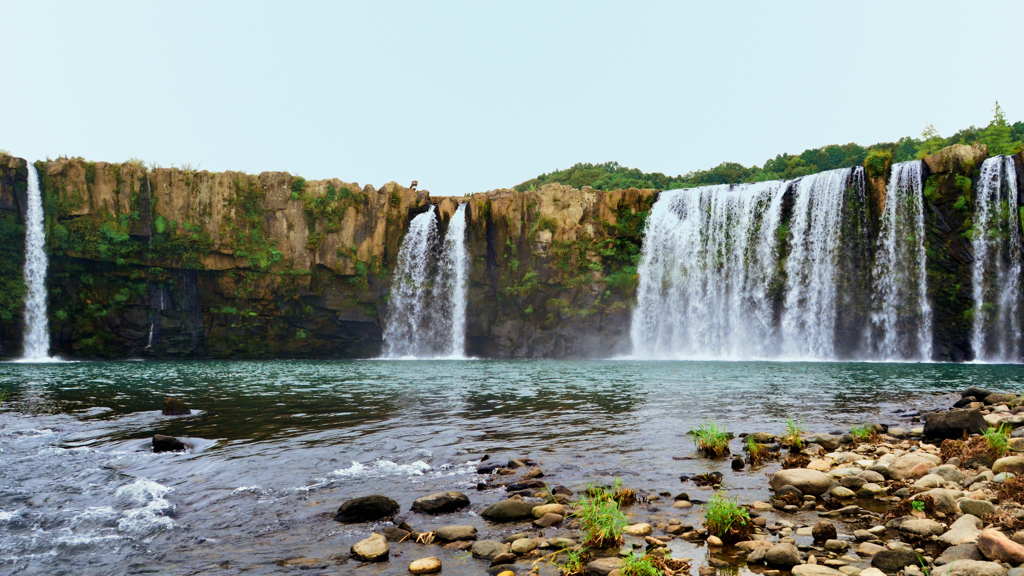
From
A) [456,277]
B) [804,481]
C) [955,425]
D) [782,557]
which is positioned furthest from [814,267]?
[782,557]

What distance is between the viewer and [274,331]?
146ft

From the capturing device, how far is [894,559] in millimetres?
4562

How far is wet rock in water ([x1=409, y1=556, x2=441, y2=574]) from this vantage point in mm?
4934

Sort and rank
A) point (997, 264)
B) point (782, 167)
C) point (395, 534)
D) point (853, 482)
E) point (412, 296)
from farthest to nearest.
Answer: point (782, 167)
point (412, 296)
point (997, 264)
point (853, 482)
point (395, 534)

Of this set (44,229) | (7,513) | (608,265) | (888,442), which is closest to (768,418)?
(888,442)

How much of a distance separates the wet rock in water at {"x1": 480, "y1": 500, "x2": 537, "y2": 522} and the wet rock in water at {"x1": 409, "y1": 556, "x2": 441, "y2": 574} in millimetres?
1369

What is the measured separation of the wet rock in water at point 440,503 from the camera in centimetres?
667

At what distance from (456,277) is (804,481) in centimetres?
3912

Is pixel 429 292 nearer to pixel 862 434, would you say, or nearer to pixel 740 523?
pixel 862 434

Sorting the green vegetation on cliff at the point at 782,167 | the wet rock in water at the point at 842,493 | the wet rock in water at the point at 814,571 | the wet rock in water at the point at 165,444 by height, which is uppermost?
the green vegetation on cliff at the point at 782,167

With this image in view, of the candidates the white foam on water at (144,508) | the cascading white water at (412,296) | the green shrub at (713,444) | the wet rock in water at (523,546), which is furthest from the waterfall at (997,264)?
the white foam on water at (144,508)

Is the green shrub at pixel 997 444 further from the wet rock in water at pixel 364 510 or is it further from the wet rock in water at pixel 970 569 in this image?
the wet rock in water at pixel 364 510

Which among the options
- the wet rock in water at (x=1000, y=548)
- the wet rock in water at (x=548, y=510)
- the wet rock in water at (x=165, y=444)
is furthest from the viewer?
the wet rock in water at (x=165, y=444)

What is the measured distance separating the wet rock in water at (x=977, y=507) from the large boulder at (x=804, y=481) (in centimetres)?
139
